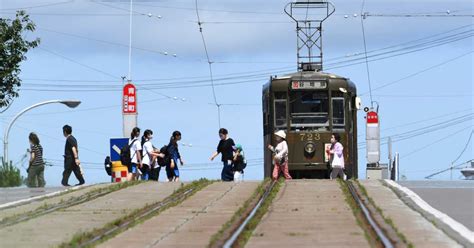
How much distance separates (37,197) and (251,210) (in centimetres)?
610

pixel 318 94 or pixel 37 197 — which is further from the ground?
pixel 318 94

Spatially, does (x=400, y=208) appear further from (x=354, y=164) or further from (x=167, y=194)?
(x=354, y=164)

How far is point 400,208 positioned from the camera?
20438 mm

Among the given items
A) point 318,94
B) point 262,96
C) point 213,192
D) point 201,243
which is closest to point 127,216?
point 201,243

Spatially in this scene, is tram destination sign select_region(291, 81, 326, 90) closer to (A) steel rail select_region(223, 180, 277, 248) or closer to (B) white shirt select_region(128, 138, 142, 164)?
(B) white shirt select_region(128, 138, 142, 164)

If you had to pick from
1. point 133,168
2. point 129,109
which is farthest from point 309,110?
point 129,109

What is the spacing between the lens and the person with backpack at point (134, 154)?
2912 centimetres

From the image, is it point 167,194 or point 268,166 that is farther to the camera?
point 268,166

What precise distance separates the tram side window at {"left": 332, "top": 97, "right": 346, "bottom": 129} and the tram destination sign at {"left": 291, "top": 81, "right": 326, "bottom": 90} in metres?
0.54

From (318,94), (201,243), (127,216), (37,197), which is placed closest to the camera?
(201,243)

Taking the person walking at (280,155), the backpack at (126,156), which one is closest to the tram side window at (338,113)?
the person walking at (280,155)

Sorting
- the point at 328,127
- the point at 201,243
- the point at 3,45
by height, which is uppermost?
the point at 3,45

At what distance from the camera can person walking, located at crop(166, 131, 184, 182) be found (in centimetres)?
2967

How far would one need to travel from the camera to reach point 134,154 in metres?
29.4
